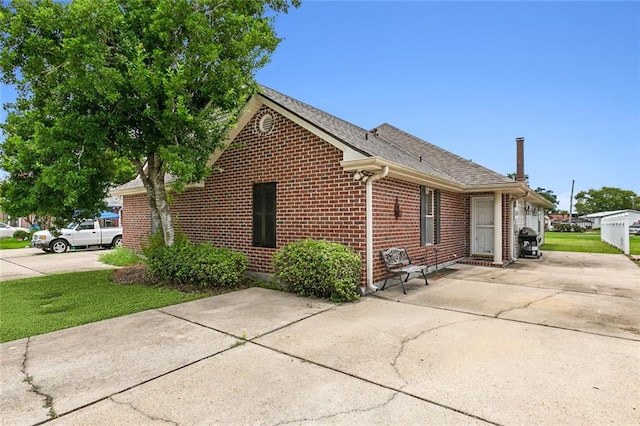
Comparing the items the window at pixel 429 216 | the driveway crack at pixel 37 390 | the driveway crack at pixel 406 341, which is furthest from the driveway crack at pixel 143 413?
the window at pixel 429 216

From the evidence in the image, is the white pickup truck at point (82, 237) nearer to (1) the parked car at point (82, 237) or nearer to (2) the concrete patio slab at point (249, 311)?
(1) the parked car at point (82, 237)

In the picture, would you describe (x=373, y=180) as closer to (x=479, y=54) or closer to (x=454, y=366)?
(x=454, y=366)

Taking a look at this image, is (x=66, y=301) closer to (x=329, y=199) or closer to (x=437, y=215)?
(x=329, y=199)

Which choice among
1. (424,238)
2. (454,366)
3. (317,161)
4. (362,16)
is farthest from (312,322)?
(362,16)

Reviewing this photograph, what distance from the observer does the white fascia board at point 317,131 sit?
6686 mm

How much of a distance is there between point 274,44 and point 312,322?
6082 mm

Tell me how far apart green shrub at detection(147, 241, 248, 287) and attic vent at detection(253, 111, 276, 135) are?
3.12 metres

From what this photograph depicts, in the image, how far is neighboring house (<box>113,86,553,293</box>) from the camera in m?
6.90

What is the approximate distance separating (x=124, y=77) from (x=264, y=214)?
3998mm

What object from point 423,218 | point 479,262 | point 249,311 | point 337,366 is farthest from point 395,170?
point 479,262

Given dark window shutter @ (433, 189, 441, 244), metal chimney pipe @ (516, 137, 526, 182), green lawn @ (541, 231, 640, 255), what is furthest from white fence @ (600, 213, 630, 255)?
dark window shutter @ (433, 189, 441, 244)

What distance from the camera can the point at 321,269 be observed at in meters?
6.22

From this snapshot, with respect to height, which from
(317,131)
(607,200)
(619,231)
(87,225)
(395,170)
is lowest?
(619,231)

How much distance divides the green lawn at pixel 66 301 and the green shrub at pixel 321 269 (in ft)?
6.22
